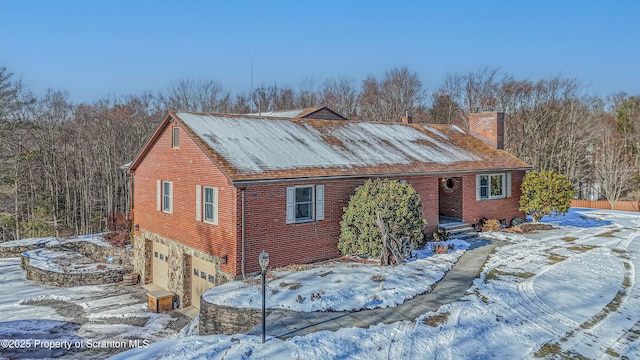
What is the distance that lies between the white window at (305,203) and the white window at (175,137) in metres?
4.72

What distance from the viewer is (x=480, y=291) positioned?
9.80m

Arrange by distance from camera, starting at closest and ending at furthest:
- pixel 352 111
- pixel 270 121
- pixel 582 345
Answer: pixel 582 345 < pixel 270 121 < pixel 352 111

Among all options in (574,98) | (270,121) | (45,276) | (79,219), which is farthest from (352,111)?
(45,276)

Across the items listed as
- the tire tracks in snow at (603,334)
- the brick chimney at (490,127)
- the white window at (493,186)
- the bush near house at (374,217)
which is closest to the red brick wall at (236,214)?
the bush near house at (374,217)

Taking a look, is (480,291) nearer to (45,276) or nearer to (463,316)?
(463,316)

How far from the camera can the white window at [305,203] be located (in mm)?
12008

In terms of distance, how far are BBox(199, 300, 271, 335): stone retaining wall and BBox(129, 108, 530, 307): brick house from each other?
6.80 ft

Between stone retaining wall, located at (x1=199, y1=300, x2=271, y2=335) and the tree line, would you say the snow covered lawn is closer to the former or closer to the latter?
stone retaining wall, located at (x1=199, y1=300, x2=271, y2=335)

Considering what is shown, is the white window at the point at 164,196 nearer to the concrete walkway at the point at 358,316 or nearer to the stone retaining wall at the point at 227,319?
the stone retaining wall at the point at 227,319

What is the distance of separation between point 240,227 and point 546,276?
27.8 feet

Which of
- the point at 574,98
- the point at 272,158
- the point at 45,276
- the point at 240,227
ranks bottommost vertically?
the point at 45,276

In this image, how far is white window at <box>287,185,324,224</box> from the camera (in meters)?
12.0

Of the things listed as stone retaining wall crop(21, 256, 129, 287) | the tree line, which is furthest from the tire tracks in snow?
the tree line

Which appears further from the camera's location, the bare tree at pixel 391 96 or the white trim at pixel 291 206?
the bare tree at pixel 391 96
